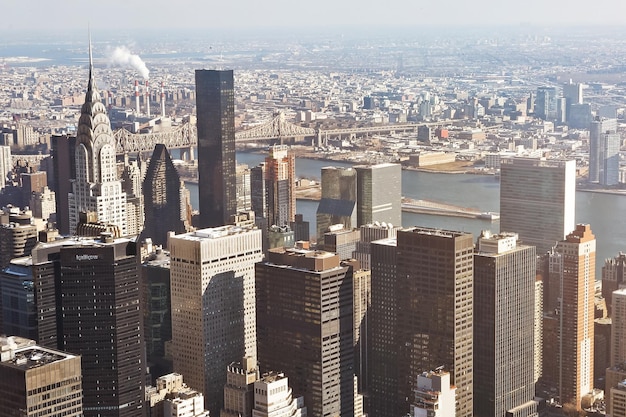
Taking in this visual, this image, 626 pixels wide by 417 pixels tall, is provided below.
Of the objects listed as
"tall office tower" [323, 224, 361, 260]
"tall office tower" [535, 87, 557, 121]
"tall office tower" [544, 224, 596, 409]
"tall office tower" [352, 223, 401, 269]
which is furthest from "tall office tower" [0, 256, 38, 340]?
"tall office tower" [535, 87, 557, 121]

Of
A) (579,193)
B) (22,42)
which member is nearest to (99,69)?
(22,42)

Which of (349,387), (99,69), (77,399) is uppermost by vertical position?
(99,69)

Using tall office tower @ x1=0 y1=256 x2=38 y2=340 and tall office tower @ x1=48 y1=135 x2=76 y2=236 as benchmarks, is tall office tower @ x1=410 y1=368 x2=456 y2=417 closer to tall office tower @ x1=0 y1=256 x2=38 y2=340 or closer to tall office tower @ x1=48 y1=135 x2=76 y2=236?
tall office tower @ x1=0 y1=256 x2=38 y2=340

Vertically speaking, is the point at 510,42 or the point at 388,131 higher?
the point at 510,42

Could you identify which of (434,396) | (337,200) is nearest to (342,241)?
(337,200)

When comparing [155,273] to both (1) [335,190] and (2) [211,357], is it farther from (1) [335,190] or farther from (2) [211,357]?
(1) [335,190]

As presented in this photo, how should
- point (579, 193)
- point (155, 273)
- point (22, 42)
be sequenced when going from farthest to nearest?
point (22, 42), point (579, 193), point (155, 273)

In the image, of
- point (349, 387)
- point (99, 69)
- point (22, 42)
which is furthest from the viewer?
point (99, 69)
